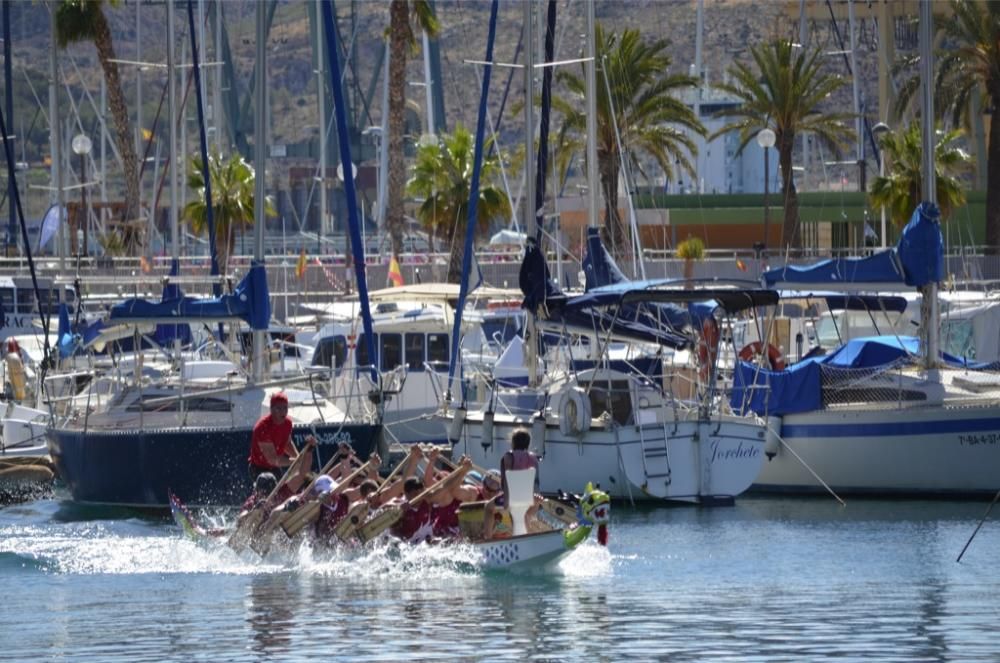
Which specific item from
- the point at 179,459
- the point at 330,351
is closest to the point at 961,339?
the point at 330,351

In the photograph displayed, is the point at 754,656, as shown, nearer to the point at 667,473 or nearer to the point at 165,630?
the point at 165,630

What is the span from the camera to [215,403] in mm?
32344

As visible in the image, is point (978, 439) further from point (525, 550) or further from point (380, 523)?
point (380, 523)

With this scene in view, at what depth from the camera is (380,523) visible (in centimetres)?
2459

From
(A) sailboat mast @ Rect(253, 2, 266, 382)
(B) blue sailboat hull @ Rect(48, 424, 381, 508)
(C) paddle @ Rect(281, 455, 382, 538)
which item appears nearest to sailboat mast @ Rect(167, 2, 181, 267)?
(A) sailboat mast @ Rect(253, 2, 266, 382)

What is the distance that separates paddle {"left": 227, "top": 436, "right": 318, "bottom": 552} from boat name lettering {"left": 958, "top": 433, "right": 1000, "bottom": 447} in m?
11.2

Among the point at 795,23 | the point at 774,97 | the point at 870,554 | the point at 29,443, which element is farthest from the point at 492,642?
the point at 795,23

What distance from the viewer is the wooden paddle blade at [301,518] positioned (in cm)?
2525

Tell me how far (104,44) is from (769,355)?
30076 millimetres

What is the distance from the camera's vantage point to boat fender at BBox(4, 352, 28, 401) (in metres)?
42.6

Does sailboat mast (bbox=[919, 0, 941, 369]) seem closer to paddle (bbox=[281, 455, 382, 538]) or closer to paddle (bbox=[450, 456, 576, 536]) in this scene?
paddle (bbox=[450, 456, 576, 536])

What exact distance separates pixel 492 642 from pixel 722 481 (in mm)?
12350

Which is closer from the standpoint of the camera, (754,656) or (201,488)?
(754,656)

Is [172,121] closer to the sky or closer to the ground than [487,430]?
closer to the sky
